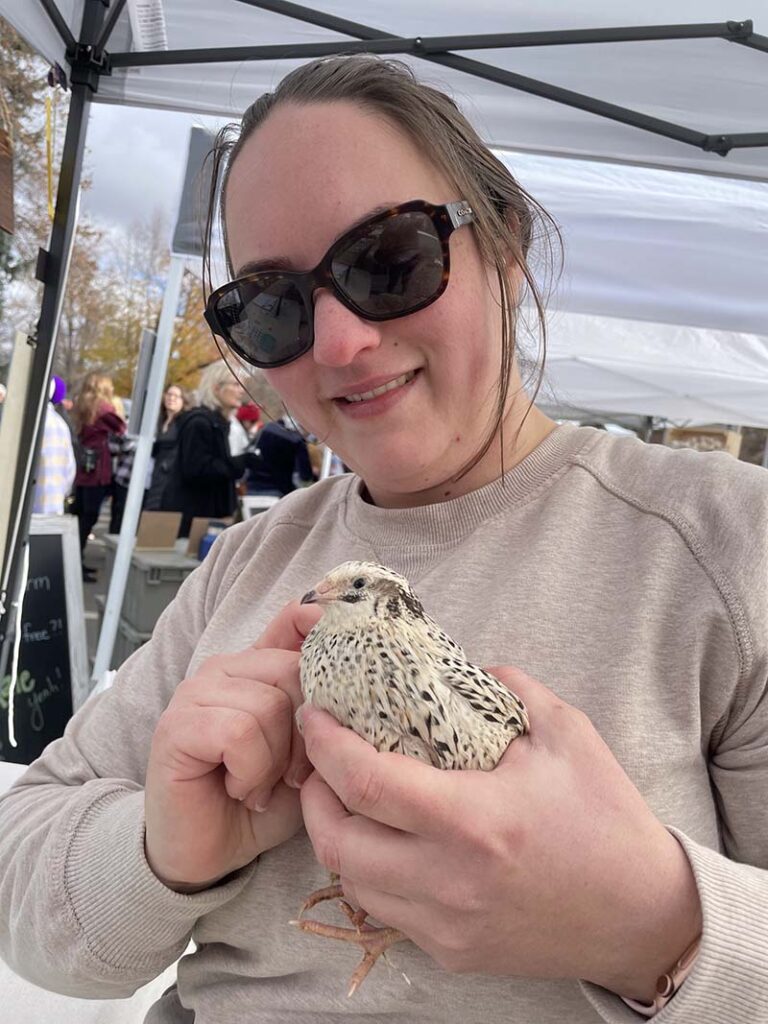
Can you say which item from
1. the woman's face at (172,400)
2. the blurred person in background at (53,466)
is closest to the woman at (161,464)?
the woman's face at (172,400)

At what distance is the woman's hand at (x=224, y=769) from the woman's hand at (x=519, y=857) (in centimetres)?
11

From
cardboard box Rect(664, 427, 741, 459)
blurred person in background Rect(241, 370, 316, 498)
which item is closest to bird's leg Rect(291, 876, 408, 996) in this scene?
blurred person in background Rect(241, 370, 316, 498)

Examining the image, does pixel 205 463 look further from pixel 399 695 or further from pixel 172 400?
pixel 399 695

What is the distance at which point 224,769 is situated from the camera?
102 cm

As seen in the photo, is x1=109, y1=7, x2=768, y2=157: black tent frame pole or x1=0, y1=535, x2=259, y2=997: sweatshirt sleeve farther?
x1=109, y1=7, x2=768, y2=157: black tent frame pole

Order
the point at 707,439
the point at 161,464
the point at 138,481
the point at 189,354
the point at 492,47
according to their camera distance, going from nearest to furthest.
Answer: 1. the point at 492,47
2. the point at 138,481
3. the point at 161,464
4. the point at 707,439
5. the point at 189,354

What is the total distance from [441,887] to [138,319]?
20483 millimetres

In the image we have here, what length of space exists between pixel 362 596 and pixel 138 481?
3939mm

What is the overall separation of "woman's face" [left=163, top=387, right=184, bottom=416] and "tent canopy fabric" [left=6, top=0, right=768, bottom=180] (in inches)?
290

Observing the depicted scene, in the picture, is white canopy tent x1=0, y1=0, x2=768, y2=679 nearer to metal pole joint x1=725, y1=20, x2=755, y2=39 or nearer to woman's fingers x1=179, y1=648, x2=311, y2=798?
metal pole joint x1=725, y1=20, x2=755, y2=39

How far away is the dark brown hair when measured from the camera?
120cm

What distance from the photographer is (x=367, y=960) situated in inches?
36.9

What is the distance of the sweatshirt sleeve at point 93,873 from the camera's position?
1086mm

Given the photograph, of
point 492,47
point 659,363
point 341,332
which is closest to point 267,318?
point 341,332
